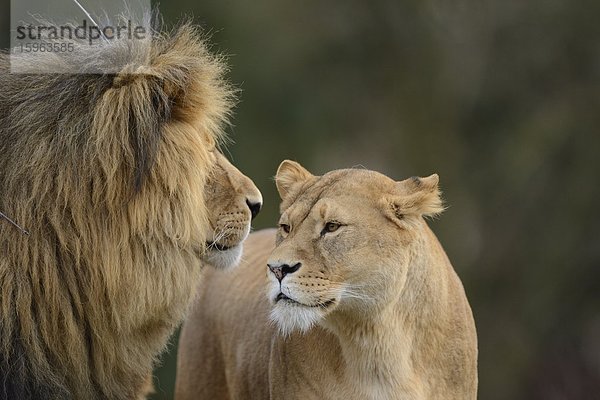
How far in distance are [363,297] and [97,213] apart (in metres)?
0.88

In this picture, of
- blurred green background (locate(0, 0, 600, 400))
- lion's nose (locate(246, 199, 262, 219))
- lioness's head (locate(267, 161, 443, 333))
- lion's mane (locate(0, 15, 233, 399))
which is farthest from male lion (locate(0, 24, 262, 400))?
blurred green background (locate(0, 0, 600, 400))

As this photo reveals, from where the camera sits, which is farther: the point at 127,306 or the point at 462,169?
the point at 462,169

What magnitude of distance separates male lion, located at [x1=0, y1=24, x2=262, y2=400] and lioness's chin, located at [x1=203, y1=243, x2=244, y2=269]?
0.20 feet

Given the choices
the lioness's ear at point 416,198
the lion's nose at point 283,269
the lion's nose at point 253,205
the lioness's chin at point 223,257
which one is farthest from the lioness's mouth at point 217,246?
the lioness's ear at point 416,198

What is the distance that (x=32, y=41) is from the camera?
4496 mm

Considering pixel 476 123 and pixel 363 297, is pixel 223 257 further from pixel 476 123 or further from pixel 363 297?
pixel 476 123

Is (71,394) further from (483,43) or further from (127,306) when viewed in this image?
(483,43)

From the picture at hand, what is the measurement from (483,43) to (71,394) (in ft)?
30.0

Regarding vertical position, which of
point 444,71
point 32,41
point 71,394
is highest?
point 444,71

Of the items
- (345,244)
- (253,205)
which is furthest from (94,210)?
(345,244)

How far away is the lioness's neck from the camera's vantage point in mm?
4172

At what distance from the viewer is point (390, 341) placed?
4188mm

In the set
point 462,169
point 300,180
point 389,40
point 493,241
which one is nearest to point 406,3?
point 389,40

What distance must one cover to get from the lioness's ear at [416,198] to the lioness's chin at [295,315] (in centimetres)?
45
